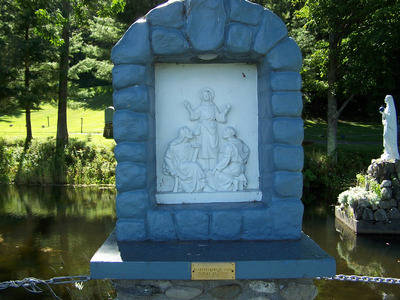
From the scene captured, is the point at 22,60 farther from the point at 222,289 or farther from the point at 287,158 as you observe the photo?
the point at 222,289

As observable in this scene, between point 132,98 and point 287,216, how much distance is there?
1.66 meters

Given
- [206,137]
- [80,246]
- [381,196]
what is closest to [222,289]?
[206,137]

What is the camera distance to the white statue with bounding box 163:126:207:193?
3.84 m

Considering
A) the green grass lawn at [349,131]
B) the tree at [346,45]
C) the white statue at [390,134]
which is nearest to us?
the white statue at [390,134]

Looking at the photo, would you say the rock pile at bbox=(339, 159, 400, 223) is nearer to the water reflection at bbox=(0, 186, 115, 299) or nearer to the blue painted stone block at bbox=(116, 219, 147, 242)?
the water reflection at bbox=(0, 186, 115, 299)

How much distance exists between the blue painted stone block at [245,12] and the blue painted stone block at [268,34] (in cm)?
7

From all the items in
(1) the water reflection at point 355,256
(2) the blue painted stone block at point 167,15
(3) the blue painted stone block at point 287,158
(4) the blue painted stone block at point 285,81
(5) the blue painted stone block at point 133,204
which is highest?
(2) the blue painted stone block at point 167,15

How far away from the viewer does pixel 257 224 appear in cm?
368

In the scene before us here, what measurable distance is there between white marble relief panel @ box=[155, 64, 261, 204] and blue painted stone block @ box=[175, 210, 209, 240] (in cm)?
25

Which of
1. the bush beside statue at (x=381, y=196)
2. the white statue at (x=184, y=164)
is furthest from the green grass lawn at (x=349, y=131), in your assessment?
the white statue at (x=184, y=164)

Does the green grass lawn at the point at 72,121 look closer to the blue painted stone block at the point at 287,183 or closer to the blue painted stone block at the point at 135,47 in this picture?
the blue painted stone block at the point at 135,47

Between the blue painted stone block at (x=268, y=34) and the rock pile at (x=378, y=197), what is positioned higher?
the blue painted stone block at (x=268, y=34)

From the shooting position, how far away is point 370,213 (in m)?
8.80

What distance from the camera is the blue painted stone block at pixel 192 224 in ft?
11.9
